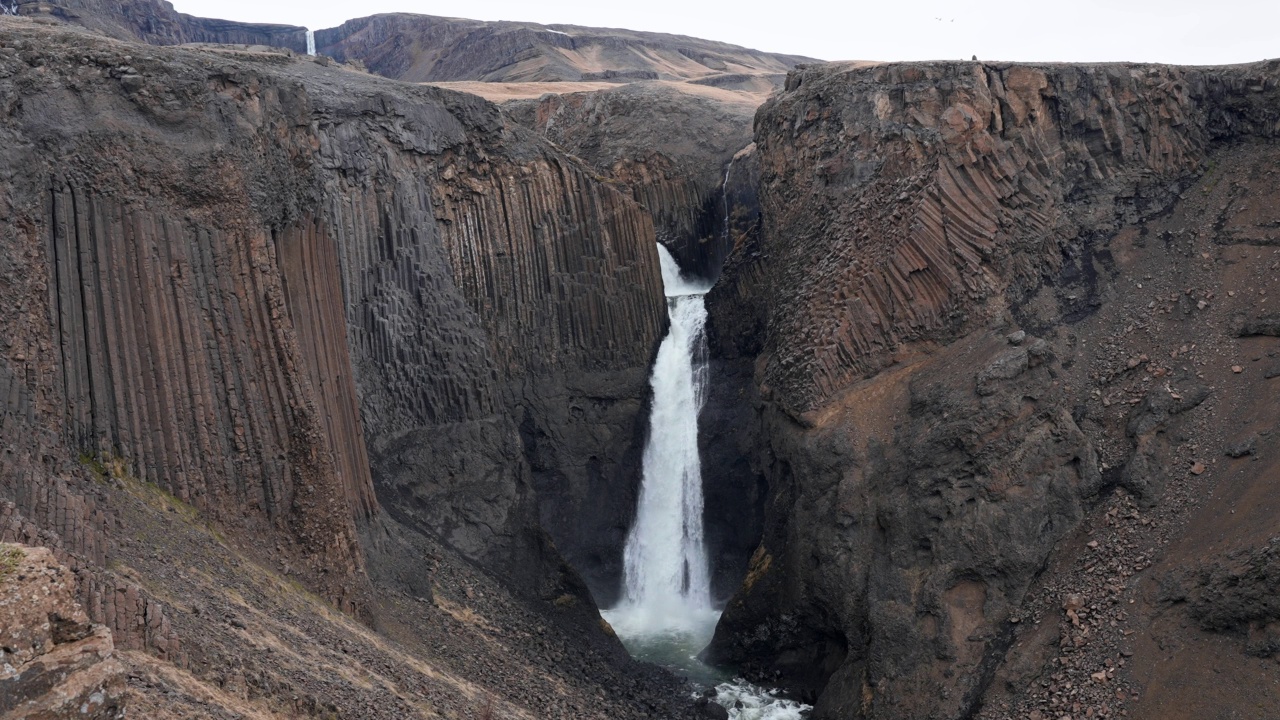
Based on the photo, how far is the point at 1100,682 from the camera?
17.5m

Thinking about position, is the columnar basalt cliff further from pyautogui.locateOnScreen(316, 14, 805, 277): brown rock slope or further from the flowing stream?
the flowing stream

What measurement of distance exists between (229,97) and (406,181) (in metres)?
7.84

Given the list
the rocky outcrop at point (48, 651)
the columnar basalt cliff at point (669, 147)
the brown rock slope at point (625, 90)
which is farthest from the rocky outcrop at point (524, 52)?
the rocky outcrop at point (48, 651)

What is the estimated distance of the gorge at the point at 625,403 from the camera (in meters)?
15.6

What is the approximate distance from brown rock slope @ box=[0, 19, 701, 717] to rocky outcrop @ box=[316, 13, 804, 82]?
122 ft

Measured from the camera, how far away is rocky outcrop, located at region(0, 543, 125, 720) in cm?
778

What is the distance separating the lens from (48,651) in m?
8.06

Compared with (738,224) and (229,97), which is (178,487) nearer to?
(229,97)

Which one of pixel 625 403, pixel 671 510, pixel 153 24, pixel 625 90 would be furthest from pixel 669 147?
pixel 153 24

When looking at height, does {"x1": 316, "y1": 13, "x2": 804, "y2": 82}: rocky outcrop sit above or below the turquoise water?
above

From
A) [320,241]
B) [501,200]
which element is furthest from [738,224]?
[320,241]

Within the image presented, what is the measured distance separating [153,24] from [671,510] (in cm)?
5391

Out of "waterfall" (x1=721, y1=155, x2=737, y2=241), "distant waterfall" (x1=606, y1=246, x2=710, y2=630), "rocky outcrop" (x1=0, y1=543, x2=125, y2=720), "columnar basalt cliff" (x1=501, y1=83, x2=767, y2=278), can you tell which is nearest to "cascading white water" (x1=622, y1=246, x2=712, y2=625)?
"distant waterfall" (x1=606, y1=246, x2=710, y2=630)

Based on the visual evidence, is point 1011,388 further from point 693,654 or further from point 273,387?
point 273,387
